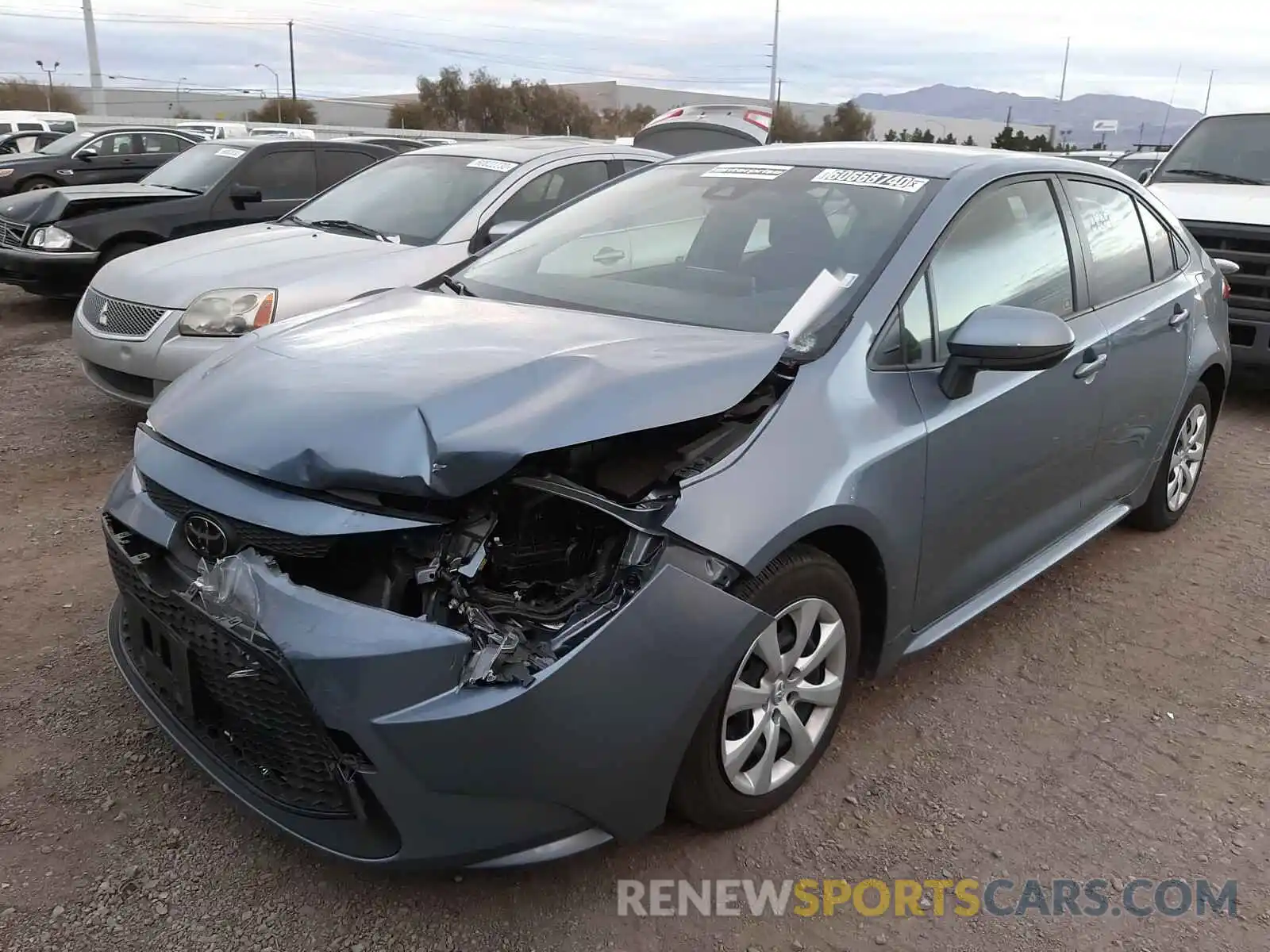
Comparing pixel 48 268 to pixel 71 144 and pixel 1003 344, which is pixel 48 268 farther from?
pixel 71 144

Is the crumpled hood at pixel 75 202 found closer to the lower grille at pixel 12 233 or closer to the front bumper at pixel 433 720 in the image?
the lower grille at pixel 12 233

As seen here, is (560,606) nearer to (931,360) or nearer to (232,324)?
Result: (931,360)

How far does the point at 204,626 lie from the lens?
213cm

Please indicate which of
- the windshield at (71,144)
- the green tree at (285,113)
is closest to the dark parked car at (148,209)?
the windshield at (71,144)

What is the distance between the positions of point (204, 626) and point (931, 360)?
2025 millimetres

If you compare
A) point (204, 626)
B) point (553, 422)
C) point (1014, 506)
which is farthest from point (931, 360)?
point (204, 626)

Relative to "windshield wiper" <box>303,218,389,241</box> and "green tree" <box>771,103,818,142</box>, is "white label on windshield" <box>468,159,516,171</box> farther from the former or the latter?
"green tree" <box>771,103,818,142</box>

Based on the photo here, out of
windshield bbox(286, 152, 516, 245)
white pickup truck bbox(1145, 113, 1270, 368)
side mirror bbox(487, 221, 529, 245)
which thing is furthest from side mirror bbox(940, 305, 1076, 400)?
white pickup truck bbox(1145, 113, 1270, 368)

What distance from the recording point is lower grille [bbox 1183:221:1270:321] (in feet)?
21.7

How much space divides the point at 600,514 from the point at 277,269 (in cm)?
376

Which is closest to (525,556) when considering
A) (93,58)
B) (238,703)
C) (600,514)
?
(600,514)

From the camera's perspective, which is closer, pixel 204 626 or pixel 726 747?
pixel 204 626

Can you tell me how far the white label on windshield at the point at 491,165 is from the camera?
6270 mm

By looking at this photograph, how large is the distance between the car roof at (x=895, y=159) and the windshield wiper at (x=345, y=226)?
273cm
